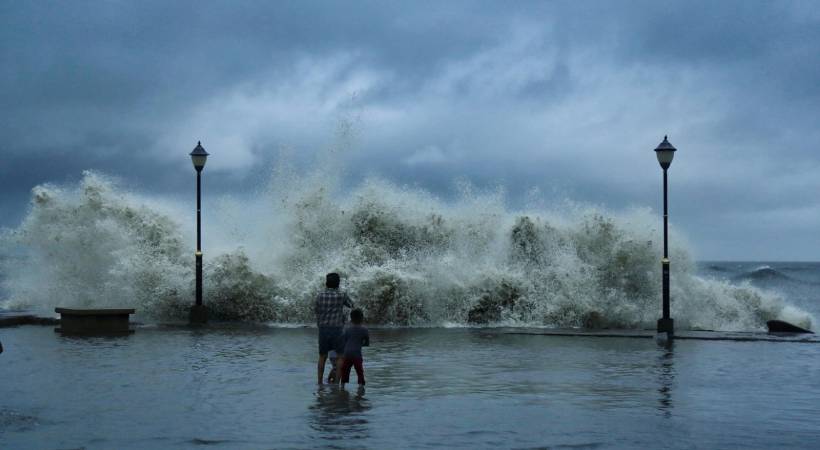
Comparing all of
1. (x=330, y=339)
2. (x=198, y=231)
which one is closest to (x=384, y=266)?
(x=198, y=231)

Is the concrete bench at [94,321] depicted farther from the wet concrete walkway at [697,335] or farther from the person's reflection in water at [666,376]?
the person's reflection in water at [666,376]

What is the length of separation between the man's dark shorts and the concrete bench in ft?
28.9

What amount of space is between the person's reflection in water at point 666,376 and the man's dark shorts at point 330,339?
12.7 ft

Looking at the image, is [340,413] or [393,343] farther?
[393,343]

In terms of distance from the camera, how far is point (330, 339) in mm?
11016

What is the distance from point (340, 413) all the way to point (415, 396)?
4.61ft

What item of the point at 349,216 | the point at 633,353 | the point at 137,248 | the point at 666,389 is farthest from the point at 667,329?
the point at 137,248

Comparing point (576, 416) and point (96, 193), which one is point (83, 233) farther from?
point (576, 416)

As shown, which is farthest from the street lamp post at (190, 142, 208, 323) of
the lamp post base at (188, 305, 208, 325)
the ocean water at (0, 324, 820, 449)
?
the ocean water at (0, 324, 820, 449)

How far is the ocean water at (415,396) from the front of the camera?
8.06 meters

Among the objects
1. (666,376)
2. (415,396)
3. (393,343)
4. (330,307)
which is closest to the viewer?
(415,396)

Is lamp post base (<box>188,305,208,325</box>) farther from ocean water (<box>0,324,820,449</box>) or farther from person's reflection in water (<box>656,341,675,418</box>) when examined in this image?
person's reflection in water (<box>656,341,675,418</box>)

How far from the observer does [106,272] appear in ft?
Answer: 83.4

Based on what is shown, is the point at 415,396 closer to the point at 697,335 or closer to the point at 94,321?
the point at 697,335
